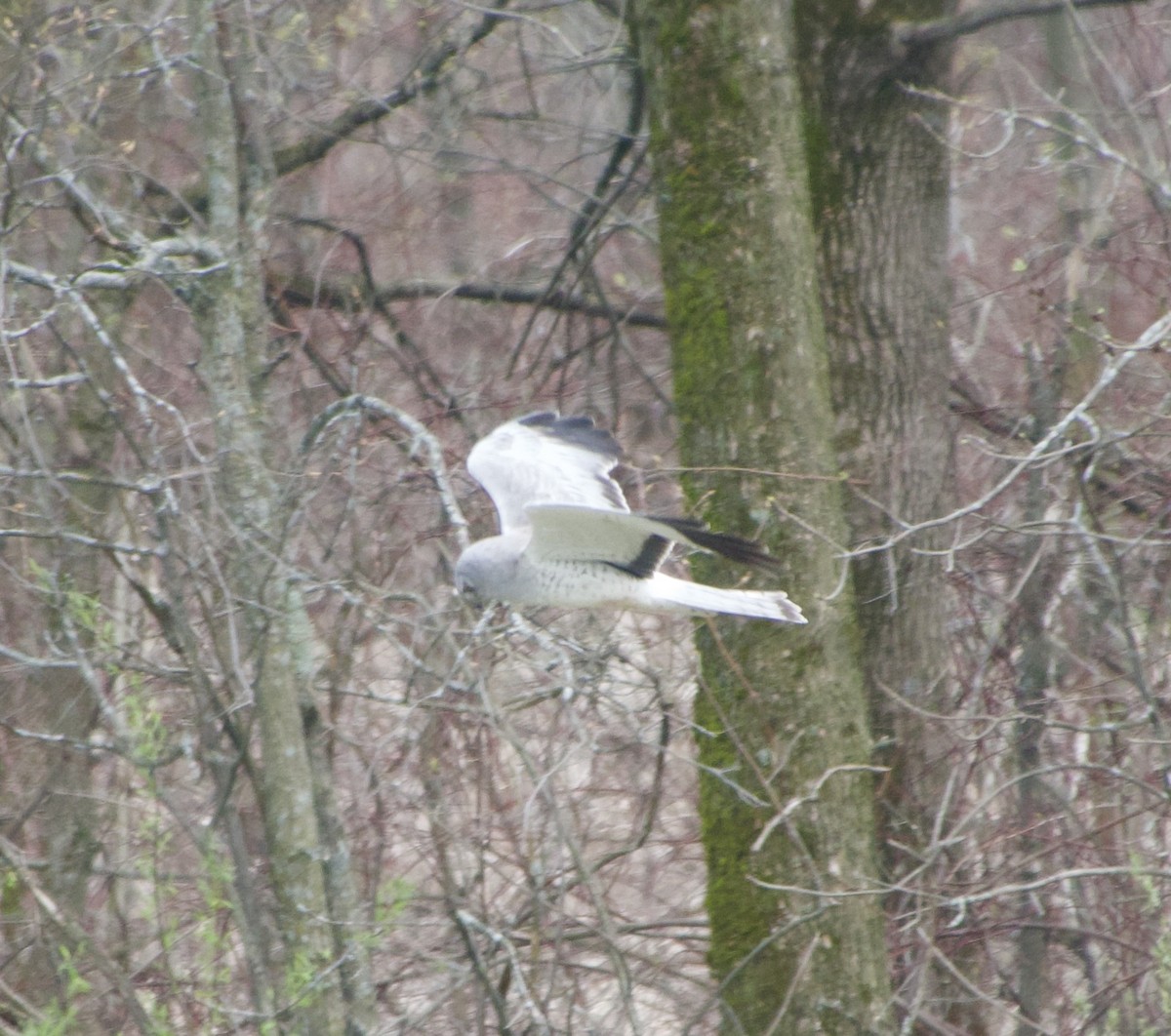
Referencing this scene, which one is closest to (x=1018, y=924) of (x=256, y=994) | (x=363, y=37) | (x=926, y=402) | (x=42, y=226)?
(x=926, y=402)

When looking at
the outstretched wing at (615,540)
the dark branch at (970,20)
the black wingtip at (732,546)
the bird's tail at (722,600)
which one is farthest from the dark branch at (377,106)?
the black wingtip at (732,546)

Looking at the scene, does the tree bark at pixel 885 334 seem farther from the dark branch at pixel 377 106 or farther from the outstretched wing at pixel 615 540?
the dark branch at pixel 377 106

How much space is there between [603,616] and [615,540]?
1.86 m

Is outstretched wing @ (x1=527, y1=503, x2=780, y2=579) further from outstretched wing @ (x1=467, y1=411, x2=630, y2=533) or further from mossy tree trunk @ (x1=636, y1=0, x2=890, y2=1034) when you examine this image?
mossy tree trunk @ (x1=636, y1=0, x2=890, y2=1034)

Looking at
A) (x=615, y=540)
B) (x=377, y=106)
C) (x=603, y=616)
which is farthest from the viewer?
(x=377, y=106)

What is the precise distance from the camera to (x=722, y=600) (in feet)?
15.6

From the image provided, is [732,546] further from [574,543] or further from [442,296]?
[442,296]

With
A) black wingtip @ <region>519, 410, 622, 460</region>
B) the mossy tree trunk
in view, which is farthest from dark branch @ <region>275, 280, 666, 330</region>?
the mossy tree trunk

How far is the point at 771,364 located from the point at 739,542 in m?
1.24

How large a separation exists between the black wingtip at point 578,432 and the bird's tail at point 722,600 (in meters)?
0.67

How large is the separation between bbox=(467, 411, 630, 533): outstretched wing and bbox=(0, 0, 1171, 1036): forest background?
0.88ft

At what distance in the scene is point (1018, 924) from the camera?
579cm

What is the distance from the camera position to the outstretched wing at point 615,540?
14.1ft

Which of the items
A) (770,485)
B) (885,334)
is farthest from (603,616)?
(885,334)
